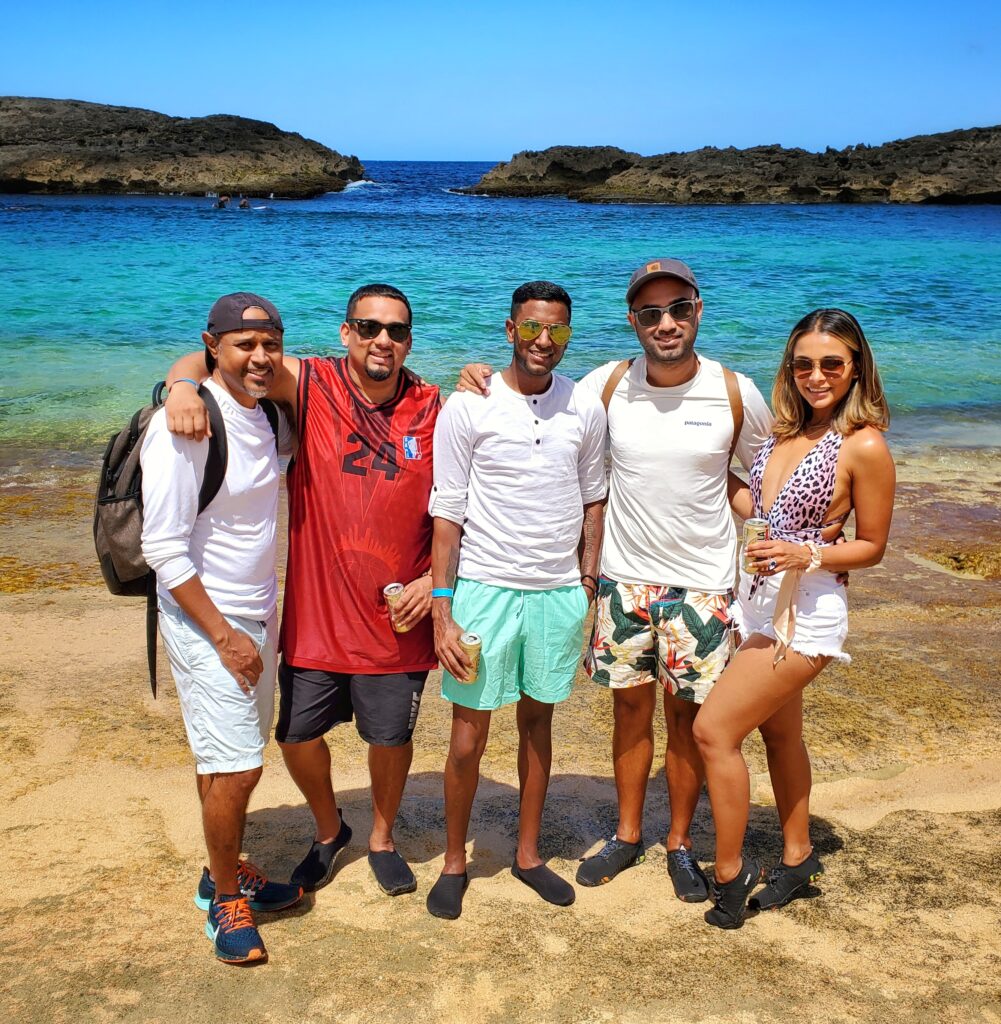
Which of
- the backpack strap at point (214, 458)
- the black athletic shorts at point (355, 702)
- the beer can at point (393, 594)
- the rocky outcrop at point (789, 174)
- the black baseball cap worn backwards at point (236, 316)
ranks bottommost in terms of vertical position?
the black athletic shorts at point (355, 702)

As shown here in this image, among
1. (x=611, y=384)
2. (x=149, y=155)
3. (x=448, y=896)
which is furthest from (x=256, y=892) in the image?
(x=149, y=155)

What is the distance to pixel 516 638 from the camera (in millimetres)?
3463

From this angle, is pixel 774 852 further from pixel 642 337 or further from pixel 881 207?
pixel 881 207

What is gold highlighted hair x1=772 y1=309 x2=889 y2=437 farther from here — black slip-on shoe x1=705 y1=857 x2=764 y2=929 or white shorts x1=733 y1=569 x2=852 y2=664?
black slip-on shoe x1=705 y1=857 x2=764 y2=929

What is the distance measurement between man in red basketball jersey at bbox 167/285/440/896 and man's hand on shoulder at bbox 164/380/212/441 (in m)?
0.44

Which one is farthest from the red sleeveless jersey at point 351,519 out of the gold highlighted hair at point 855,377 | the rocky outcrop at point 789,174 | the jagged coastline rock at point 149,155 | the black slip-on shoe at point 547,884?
the rocky outcrop at point 789,174

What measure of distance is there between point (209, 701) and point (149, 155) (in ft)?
188

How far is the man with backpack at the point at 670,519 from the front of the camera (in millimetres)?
3477

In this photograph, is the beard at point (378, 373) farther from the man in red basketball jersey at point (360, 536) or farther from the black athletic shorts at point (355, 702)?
the black athletic shorts at point (355, 702)

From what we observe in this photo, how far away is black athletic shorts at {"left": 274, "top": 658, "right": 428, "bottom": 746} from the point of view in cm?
351

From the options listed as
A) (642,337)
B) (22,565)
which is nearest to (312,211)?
(22,565)

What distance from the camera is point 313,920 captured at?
344 centimetres

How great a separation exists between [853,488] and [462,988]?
192 cm

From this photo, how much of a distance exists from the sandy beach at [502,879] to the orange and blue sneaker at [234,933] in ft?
0.17
